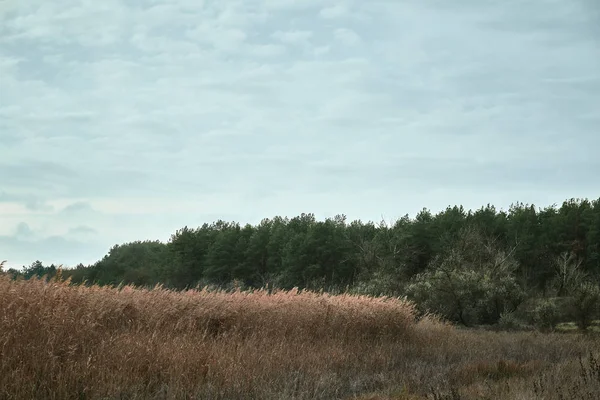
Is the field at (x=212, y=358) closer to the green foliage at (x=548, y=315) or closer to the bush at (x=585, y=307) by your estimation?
the bush at (x=585, y=307)

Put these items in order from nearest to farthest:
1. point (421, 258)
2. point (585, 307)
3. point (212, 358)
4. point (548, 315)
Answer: point (212, 358), point (585, 307), point (548, 315), point (421, 258)

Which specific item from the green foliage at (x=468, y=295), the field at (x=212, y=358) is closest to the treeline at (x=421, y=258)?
the green foliage at (x=468, y=295)

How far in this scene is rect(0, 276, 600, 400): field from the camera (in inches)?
347

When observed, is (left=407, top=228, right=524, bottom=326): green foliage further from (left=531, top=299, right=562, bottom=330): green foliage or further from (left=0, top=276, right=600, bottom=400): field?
(left=0, top=276, right=600, bottom=400): field

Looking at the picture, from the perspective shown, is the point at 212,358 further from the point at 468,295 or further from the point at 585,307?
the point at 468,295

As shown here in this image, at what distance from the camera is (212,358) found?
35.7ft

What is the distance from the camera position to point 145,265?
10588 cm

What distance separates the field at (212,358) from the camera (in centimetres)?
882

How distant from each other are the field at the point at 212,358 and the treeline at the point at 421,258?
18.8 m

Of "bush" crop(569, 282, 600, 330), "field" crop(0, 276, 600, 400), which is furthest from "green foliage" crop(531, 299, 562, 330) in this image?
"field" crop(0, 276, 600, 400)

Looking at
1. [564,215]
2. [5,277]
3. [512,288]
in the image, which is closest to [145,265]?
[564,215]

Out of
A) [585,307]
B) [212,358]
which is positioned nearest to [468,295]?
[585,307]

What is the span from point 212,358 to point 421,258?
57.9m

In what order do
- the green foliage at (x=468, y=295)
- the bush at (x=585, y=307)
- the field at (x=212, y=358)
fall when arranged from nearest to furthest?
1. the field at (x=212, y=358)
2. the bush at (x=585, y=307)
3. the green foliage at (x=468, y=295)
